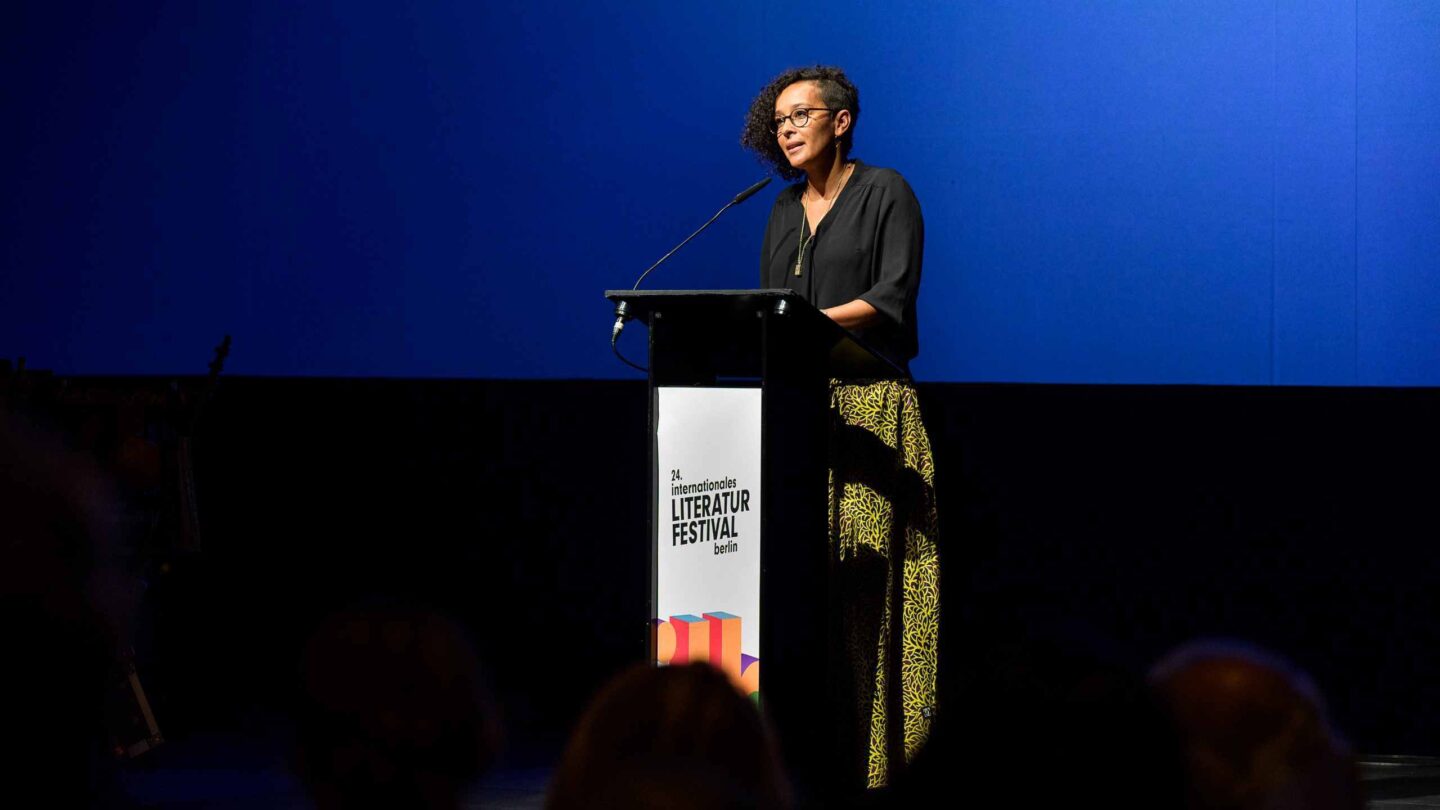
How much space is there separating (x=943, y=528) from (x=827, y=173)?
1.12 m

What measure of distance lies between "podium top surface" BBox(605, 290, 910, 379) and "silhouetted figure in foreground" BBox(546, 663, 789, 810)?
50.2 inches

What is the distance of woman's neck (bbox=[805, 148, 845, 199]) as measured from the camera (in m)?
2.80

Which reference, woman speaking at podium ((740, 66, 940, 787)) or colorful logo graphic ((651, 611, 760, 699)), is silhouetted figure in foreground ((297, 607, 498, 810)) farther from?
woman speaking at podium ((740, 66, 940, 787))

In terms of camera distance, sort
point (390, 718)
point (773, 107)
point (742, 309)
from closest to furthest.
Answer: point (390, 718) < point (742, 309) < point (773, 107)

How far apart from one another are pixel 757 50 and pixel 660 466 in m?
1.68

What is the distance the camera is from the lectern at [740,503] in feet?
7.06

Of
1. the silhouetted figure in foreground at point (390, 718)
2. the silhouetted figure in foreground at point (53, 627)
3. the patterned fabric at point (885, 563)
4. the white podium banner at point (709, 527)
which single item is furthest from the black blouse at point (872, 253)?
the silhouetted figure in foreground at point (53, 627)

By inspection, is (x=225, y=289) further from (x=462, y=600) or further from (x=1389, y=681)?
(x=1389, y=681)

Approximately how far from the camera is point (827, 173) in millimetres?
2807

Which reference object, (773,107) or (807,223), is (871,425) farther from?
(773,107)

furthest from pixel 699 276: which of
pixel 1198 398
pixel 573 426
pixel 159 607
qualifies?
pixel 159 607

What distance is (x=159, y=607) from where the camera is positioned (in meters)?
3.80

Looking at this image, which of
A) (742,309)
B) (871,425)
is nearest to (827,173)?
(871,425)

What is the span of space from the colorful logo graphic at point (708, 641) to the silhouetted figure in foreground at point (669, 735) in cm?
134
